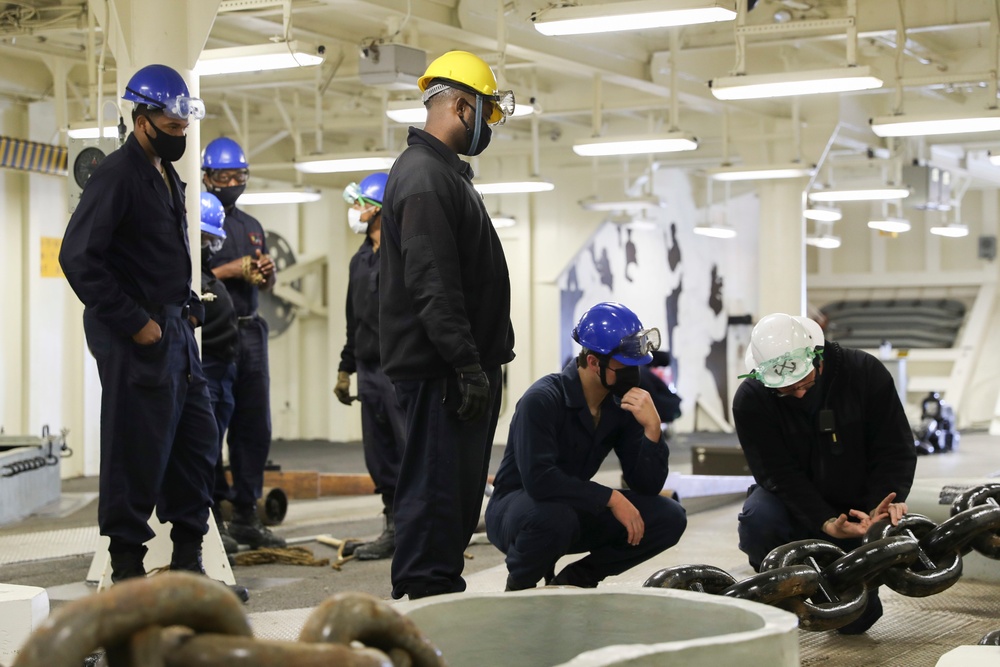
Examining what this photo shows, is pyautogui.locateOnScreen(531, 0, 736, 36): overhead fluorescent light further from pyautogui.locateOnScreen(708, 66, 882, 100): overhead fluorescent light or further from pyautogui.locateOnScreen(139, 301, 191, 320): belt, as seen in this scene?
pyautogui.locateOnScreen(139, 301, 191, 320): belt

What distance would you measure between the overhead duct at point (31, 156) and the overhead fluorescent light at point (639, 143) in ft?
15.9

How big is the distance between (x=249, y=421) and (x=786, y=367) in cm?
315

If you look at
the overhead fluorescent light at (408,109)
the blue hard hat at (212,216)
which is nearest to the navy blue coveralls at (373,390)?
the blue hard hat at (212,216)

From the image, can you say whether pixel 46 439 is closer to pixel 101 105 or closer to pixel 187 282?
pixel 101 105

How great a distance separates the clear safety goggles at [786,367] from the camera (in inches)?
174

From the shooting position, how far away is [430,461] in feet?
12.1

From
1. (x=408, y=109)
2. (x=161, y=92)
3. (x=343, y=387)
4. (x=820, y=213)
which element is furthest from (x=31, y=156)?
(x=820, y=213)

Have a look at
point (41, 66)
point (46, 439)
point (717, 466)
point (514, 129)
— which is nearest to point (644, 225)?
point (514, 129)

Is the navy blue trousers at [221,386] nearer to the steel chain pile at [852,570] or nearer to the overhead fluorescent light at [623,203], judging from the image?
the steel chain pile at [852,570]

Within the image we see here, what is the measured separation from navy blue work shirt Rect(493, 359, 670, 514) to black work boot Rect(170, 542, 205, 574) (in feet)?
3.96

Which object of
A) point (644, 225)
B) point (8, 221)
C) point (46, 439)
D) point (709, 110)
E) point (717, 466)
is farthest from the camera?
point (644, 225)

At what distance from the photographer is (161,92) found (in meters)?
4.56

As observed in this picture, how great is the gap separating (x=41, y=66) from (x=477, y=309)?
985 centimetres

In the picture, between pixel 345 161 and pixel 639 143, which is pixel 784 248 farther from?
pixel 345 161
